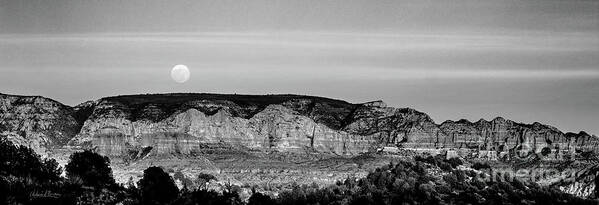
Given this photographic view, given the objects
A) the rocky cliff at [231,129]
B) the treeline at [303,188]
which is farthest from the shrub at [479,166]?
the rocky cliff at [231,129]

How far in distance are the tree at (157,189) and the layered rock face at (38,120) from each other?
5234cm

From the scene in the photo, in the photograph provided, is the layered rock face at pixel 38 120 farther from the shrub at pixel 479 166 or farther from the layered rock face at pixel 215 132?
the shrub at pixel 479 166

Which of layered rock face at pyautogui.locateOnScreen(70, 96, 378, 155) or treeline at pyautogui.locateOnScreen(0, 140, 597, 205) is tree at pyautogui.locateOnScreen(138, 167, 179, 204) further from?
layered rock face at pyautogui.locateOnScreen(70, 96, 378, 155)

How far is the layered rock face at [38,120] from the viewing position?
164 metres

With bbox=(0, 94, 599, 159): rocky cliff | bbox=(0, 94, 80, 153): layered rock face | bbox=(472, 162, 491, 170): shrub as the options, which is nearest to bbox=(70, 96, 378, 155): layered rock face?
bbox=(0, 94, 599, 159): rocky cliff

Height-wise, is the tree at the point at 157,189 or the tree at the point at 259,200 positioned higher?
the tree at the point at 157,189

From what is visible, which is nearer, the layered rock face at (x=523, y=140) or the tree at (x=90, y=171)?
the tree at (x=90, y=171)

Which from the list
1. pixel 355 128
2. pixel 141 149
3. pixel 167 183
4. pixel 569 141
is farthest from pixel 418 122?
pixel 167 183

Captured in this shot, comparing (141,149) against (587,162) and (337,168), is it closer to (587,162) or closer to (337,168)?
(337,168)

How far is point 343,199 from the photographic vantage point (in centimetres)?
14462

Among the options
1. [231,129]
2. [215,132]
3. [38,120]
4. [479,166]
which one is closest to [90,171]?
[38,120]

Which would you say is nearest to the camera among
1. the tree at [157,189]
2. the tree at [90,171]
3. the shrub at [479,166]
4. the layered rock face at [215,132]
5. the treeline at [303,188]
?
the treeline at [303,188]

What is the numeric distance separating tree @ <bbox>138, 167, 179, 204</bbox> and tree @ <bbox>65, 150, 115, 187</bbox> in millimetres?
3140

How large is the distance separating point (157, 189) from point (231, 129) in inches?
2994
